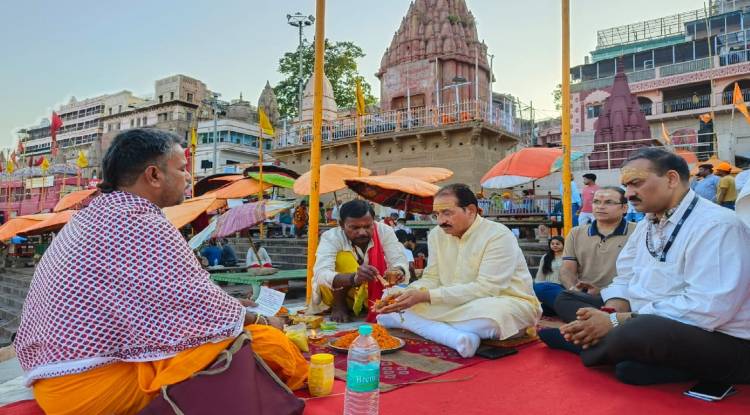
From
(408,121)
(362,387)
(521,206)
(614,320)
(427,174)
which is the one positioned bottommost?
(362,387)

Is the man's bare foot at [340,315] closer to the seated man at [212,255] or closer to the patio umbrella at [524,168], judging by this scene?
the patio umbrella at [524,168]

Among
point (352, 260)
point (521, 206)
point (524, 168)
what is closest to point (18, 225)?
point (352, 260)

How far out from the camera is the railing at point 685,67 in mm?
28906

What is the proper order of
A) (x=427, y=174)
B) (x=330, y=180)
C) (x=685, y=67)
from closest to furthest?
(x=330, y=180), (x=427, y=174), (x=685, y=67)

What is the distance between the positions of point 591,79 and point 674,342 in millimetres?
34659

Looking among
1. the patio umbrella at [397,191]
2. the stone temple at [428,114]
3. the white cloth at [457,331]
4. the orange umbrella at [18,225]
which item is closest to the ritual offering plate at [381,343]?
the white cloth at [457,331]

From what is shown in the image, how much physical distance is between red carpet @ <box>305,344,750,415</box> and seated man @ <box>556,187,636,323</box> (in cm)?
155

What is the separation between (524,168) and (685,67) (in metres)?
26.1

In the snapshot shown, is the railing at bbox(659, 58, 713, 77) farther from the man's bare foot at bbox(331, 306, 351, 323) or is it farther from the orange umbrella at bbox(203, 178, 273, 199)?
the man's bare foot at bbox(331, 306, 351, 323)

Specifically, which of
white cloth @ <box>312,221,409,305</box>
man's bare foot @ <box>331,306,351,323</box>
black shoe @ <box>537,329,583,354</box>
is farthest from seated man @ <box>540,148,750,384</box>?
man's bare foot @ <box>331,306,351,323</box>

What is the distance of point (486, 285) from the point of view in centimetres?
362

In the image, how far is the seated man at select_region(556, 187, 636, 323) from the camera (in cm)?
441

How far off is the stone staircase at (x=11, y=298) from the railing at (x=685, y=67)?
112ft

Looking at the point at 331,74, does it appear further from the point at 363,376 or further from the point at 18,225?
the point at 363,376
